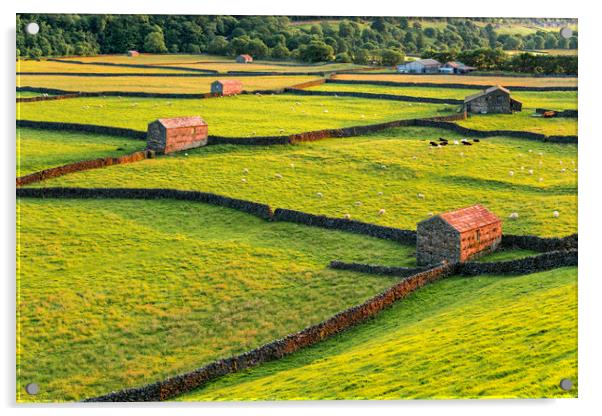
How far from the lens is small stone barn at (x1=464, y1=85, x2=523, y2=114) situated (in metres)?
48.3

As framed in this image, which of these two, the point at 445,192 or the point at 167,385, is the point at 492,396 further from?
the point at 445,192

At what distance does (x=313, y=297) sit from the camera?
2577cm

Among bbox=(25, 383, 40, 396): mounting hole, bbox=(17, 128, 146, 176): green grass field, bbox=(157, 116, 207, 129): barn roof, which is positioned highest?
bbox=(157, 116, 207, 129): barn roof

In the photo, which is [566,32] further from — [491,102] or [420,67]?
[491,102]

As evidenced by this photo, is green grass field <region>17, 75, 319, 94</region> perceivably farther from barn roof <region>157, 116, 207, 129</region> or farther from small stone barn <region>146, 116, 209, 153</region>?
small stone barn <region>146, 116, 209, 153</region>

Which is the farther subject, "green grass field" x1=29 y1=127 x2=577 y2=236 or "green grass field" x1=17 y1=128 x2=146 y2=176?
"green grass field" x1=17 y1=128 x2=146 y2=176

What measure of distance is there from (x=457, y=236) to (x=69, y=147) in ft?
68.6

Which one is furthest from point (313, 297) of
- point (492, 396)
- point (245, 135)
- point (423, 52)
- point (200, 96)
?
point (200, 96)

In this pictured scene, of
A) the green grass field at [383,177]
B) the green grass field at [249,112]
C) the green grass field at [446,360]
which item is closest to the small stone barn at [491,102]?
the green grass field at [249,112]

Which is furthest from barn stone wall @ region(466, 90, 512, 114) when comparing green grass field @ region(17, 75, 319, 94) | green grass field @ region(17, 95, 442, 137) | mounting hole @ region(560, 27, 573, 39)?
mounting hole @ region(560, 27, 573, 39)

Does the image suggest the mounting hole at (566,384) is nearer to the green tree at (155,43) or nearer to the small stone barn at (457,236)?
the small stone barn at (457,236)

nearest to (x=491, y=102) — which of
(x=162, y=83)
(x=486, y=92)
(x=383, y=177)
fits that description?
(x=486, y=92)

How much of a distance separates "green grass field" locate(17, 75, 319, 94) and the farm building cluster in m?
6.02

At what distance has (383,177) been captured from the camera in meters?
37.4
